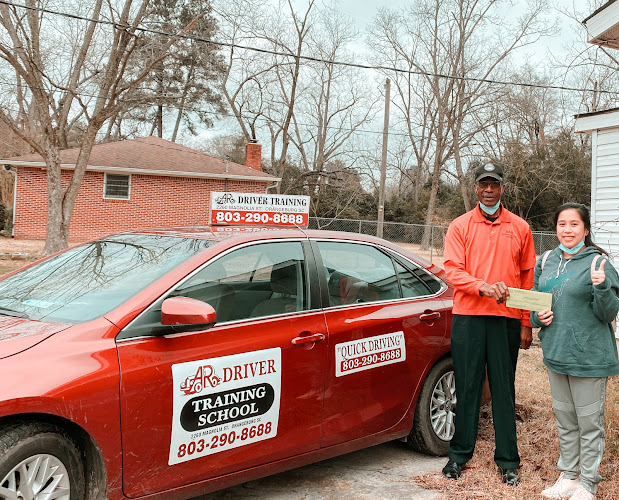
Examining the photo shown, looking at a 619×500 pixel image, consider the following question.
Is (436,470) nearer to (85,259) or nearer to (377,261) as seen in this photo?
(377,261)

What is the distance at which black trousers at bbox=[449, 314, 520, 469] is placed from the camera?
154 inches

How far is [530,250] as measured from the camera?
13.1 feet

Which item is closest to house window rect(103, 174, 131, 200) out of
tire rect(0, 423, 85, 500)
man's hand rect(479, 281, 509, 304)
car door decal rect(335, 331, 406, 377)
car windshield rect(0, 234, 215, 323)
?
car windshield rect(0, 234, 215, 323)

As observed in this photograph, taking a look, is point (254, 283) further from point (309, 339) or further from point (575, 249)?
point (575, 249)

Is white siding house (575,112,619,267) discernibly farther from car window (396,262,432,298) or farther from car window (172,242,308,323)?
car window (172,242,308,323)

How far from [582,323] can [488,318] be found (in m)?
0.61

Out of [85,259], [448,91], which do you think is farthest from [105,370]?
[448,91]

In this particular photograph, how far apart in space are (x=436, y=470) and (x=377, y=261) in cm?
149

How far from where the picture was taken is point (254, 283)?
3.67 meters

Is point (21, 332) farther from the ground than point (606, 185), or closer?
closer

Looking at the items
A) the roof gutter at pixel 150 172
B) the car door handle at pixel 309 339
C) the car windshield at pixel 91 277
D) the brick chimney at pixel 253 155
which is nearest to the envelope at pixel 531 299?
the car door handle at pixel 309 339

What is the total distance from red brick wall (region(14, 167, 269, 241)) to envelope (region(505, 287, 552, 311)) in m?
19.8

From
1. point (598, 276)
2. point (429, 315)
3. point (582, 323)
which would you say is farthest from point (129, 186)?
point (598, 276)

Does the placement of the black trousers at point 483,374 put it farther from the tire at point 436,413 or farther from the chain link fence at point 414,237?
the chain link fence at point 414,237
